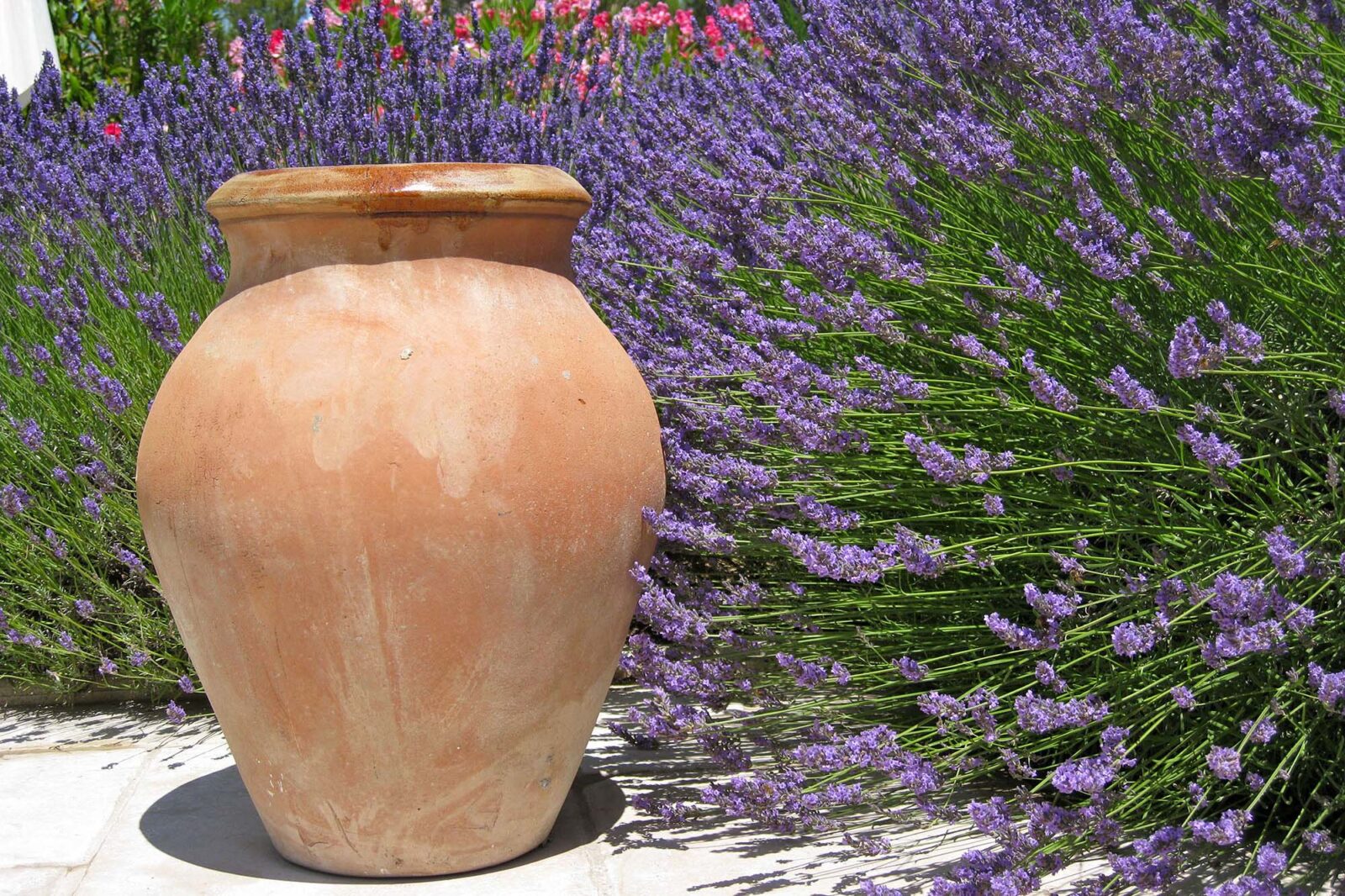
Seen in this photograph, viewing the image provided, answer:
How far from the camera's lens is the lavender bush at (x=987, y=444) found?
1.95 m

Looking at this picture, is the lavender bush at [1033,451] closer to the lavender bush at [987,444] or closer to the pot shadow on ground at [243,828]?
the lavender bush at [987,444]

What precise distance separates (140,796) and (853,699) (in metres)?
1.38

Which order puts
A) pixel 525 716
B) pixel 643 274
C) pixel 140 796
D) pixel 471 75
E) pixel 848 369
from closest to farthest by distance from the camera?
pixel 525 716, pixel 848 369, pixel 140 796, pixel 643 274, pixel 471 75

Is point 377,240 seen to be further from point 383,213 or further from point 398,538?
point 398,538

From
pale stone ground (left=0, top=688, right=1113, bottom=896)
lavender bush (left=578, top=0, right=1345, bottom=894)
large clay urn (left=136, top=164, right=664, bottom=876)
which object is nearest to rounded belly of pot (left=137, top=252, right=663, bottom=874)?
large clay urn (left=136, top=164, right=664, bottom=876)

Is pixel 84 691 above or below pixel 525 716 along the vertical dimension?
below

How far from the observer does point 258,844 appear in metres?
2.52

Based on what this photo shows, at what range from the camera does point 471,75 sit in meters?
3.86

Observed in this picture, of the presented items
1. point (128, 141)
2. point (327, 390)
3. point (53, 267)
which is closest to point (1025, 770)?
point (327, 390)

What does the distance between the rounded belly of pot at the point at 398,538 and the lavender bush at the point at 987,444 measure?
0.69ft

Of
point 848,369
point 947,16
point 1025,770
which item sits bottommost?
point 1025,770

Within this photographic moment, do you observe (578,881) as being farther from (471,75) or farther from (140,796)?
(471,75)

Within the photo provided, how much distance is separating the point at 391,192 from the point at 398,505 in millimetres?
477

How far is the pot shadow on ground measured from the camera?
2.40 metres
